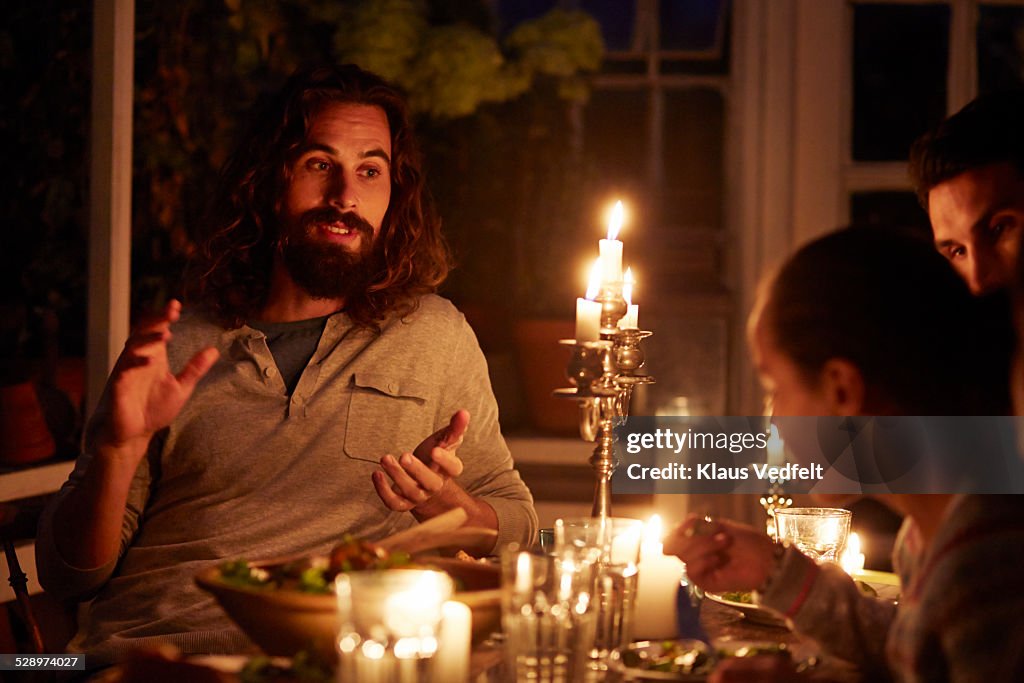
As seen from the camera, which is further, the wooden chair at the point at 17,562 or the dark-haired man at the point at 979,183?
the dark-haired man at the point at 979,183

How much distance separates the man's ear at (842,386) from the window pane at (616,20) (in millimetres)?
2669

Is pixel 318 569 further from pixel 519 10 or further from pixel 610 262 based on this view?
pixel 519 10

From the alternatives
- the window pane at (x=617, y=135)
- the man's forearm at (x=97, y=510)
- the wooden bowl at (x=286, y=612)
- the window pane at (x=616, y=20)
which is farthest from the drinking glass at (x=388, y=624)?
the window pane at (x=616, y=20)

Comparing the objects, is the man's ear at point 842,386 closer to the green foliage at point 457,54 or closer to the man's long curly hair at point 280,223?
the man's long curly hair at point 280,223

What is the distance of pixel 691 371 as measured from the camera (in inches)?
140

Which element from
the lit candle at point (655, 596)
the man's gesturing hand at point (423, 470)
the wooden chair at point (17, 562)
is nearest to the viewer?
the lit candle at point (655, 596)

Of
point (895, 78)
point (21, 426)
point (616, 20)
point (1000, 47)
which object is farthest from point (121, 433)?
point (1000, 47)

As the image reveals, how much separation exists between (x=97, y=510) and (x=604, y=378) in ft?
2.50

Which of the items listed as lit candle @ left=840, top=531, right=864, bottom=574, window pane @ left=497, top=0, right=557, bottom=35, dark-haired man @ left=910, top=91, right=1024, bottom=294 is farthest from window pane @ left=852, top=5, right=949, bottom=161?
lit candle @ left=840, top=531, right=864, bottom=574

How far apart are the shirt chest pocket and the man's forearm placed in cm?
39

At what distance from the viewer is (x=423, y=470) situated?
1525 millimetres

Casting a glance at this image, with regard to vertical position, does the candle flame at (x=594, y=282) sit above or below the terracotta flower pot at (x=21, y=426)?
above

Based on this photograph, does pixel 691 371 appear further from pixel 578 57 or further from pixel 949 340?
pixel 949 340

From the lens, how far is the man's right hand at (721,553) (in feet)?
4.23
